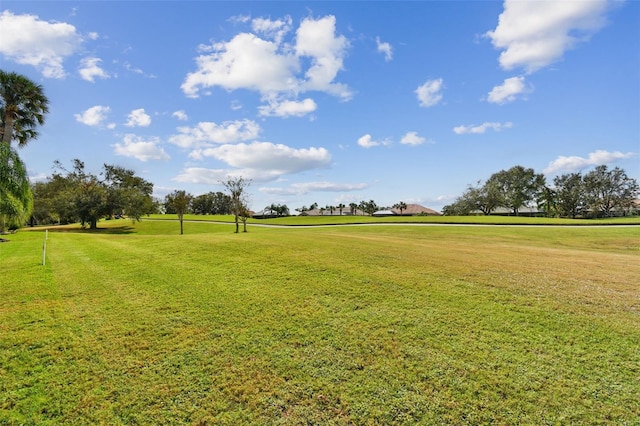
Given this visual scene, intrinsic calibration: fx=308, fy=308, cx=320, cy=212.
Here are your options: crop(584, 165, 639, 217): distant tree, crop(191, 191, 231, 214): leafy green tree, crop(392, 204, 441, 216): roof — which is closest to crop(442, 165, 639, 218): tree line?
crop(584, 165, 639, 217): distant tree

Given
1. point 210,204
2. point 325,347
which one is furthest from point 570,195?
point 210,204

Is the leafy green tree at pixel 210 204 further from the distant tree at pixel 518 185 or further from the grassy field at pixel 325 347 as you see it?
the grassy field at pixel 325 347

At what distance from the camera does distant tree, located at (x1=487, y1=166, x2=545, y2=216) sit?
83.4 m

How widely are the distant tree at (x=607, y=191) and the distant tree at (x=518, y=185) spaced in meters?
10.3

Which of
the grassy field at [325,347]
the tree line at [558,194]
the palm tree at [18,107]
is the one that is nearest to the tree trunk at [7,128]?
the palm tree at [18,107]

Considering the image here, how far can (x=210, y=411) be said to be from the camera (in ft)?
12.5

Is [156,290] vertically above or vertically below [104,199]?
below

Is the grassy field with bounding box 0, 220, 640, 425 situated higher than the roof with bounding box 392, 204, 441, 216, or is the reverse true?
the roof with bounding box 392, 204, 441, 216

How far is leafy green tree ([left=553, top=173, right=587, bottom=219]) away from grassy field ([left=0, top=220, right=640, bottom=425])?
8730cm

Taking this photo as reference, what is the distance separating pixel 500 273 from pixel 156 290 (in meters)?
9.65

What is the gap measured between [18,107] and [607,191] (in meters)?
105

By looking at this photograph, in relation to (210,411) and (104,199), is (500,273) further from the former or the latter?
(104,199)

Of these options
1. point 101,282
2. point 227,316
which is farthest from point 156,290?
point 227,316

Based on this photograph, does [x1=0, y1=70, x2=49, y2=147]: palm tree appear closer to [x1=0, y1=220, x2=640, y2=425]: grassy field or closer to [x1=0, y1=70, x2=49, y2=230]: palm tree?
[x1=0, y1=70, x2=49, y2=230]: palm tree
